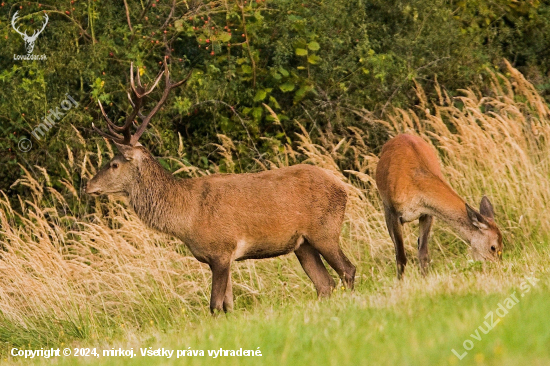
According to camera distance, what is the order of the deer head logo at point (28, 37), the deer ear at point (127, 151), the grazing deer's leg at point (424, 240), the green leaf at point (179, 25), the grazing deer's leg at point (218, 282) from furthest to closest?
the deer head logo at point (28, 37)
the green leaf at point (179, 25)
the grazing deer's leg at point (424, 240)
the deer ear at point (127, 151)
the grazing deer's leg at point (218, 282)

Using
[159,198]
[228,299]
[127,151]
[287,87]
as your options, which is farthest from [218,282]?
[287,87]

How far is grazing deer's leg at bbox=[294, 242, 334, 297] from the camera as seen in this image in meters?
8.86

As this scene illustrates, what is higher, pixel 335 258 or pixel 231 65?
pixel 231 65

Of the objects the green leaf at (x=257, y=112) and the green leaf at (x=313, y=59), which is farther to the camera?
the green leaf at (x=257, y=112)

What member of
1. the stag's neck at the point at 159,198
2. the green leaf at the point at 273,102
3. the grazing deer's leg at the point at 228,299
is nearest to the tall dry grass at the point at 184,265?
the grazing deer's leg at the point at 228,299

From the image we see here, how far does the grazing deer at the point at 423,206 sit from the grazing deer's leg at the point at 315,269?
897 millimetres

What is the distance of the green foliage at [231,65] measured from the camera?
12867mm

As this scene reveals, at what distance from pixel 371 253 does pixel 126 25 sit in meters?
5.42

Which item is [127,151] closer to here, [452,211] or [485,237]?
[452,211]

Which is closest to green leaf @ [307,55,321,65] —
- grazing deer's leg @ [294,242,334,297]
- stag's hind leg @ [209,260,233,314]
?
grazing deer's leg @ [294,242,334,297]

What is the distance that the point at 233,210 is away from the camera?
837 centimetres

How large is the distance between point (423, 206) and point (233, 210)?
2.18 meters

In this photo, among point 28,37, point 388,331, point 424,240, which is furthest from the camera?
point 28,37

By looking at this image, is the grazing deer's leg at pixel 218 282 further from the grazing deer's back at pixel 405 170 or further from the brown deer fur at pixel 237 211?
the grazing deer's back at pixel 405 170
